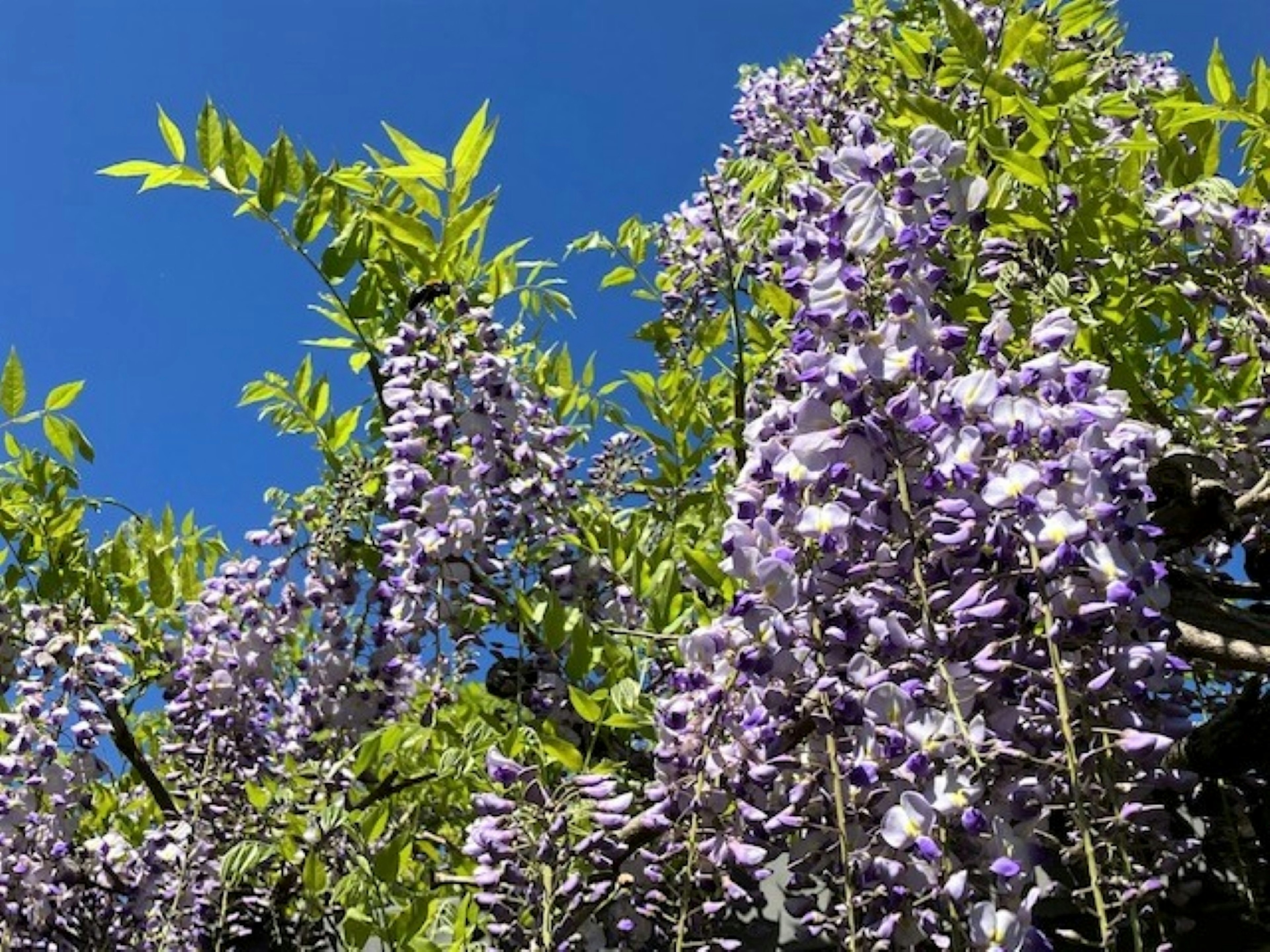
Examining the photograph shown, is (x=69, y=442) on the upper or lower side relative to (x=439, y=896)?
upper

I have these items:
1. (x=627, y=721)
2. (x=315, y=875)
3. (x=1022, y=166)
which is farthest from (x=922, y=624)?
(x=315, y=875)

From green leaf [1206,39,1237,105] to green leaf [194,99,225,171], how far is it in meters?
1.90

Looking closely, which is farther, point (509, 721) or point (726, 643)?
point (509, 721)

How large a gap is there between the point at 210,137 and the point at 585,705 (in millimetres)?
1458

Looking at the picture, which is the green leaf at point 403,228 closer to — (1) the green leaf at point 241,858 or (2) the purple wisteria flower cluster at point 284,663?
(2) the purple wisteria flower cluster at point 284,663

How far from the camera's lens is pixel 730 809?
1897 millimetres

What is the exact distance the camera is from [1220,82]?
92.6 inches

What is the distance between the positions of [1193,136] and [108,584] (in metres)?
2.71

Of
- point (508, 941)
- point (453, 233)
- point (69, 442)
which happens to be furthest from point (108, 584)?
point (508, 941)

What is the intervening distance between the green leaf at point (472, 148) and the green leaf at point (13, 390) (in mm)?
1171

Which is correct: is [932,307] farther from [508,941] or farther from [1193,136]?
[508,941]

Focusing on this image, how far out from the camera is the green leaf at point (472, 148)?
2.68 m

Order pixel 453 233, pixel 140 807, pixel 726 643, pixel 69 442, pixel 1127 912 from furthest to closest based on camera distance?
1. pixel 140 807
2. pixel 69 442
3. pixel 453 233
4. pixel 726 643
5. pixel 1127 912

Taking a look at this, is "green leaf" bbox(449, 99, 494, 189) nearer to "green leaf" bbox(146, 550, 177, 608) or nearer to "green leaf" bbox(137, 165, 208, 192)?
"green leaf" bbox(137, 165, 208, 192)
